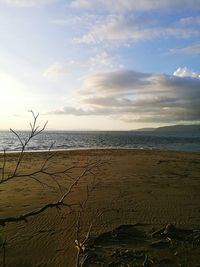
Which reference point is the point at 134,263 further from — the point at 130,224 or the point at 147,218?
the point at 147,218

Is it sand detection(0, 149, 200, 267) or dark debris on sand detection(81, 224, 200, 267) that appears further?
sand detection(0, 149, 200, 267)

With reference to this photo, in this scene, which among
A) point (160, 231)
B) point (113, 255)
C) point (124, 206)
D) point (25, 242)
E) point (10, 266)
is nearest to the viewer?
point (10, 266)

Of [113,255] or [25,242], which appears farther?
[25,242]

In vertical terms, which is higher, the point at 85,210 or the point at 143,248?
the point at 85,210

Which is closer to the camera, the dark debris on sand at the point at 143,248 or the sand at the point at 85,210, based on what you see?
the dark debris on sand at the point at 143,248

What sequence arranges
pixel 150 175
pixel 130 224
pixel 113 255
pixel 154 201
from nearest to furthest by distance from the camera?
pixel 113 255 → pixel 130 224 → pixel 154 201 → pixel 150 175

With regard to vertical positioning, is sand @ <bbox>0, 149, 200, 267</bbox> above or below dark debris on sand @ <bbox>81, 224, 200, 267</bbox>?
above

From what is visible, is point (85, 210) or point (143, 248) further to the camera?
point (85, 210)

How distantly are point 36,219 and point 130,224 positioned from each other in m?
2.57

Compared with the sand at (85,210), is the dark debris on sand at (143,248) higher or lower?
lower

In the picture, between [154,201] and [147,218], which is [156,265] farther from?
[154,201]

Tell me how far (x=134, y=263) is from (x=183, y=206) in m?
4.55

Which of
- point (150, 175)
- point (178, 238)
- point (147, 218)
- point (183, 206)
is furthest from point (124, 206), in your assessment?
point (150, 175)

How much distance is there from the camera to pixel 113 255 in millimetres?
6281
